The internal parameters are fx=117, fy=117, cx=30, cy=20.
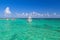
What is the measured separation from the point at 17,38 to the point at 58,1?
11.1ft

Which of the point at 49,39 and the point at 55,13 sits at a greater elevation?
the point at 55,13

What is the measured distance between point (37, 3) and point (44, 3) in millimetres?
411

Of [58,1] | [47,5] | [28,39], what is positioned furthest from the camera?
[47,5]

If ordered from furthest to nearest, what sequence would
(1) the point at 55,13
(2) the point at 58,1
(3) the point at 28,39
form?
(1) the point at 55,13
(2) the point at 58,1
(3) the point at 28,39

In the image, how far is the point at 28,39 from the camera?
382 centimetres

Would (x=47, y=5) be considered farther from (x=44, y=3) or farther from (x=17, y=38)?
(x=17, y=38)

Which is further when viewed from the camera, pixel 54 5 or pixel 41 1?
pixel 54 5

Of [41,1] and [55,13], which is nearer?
[41,1]

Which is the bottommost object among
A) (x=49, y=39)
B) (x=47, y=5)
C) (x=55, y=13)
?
(x=49, y=39)

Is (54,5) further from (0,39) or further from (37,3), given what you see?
(0,39)

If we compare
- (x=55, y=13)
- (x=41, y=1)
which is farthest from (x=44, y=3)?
(x=55, y=13)

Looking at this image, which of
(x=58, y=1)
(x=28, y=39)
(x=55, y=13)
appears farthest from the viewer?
(x=55, y=13)

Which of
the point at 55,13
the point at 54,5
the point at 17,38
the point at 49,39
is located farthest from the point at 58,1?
the point at 17,38

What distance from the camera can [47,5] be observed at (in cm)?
677
